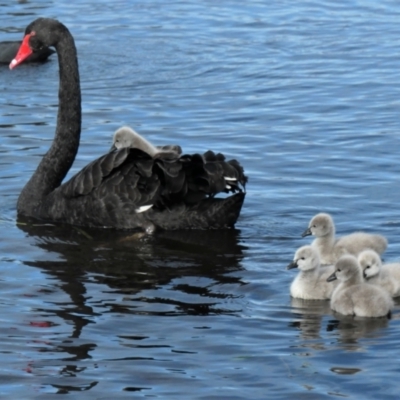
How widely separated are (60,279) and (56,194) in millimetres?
1443

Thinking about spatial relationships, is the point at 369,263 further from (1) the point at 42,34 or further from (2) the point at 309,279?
(1) the point at 42,34

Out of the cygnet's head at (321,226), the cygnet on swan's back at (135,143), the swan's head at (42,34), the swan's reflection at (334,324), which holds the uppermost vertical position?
the swan's head at (42,34)

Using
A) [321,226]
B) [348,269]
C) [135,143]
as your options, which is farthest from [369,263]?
[135,143]

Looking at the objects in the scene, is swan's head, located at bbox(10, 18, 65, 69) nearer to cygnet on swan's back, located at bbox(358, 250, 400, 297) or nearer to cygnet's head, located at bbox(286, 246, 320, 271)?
cygnet's head, located at bbox(286, 246, 320, 271)

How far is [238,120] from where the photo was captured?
11.0 m

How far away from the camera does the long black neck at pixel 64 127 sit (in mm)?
8969

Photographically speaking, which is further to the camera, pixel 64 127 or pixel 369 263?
pixel 64 127

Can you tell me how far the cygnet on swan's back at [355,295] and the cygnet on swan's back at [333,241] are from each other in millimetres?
659

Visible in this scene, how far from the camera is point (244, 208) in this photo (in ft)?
29.1

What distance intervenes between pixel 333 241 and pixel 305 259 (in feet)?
2.36

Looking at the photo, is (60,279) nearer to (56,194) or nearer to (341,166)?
(56,194)

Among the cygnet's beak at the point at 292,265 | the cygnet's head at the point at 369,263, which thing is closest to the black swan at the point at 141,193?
the cygnet's beak at the point at 292,265

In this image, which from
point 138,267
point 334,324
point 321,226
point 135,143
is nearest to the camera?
point 334,324

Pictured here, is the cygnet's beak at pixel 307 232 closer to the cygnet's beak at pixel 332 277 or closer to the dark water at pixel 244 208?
the dark water at pixel 244 208
